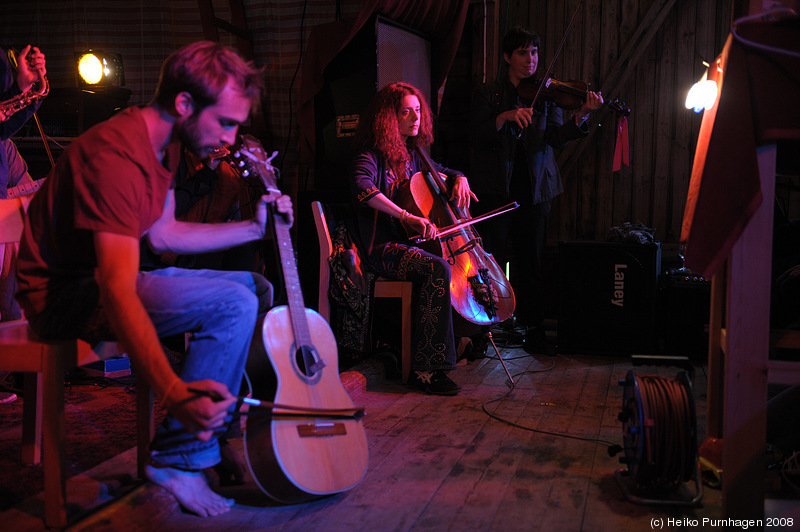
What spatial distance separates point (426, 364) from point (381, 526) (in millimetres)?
Result: 1421

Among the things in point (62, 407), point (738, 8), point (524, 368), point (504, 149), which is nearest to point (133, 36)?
point (504, 149)

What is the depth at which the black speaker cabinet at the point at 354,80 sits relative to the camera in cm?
381

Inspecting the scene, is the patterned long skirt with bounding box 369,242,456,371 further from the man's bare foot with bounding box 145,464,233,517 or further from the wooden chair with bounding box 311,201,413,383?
the man's bare foot with bounding box 145,464,233,517

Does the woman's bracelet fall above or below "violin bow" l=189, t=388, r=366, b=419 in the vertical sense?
above

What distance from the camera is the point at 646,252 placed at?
151 inches

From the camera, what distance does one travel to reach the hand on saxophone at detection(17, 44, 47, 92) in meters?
2.91

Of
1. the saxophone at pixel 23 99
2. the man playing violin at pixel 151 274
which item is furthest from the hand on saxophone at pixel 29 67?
the man playing violin at pixel 151 274

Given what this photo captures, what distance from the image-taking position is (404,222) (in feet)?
10.2

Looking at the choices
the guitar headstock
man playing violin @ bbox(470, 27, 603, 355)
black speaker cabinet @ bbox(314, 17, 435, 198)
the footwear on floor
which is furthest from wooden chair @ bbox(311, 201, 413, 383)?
the guitar headstock

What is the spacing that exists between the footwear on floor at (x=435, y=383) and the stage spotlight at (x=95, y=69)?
9.25 ft

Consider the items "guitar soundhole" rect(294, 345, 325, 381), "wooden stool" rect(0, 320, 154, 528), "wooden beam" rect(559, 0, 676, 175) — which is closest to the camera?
"wooden stool" rect(0, 320, 154, 528)

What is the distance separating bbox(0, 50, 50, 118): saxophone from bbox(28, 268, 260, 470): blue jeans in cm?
170

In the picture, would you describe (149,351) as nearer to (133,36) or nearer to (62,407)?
(62,407)

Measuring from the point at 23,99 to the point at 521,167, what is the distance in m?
2.72
